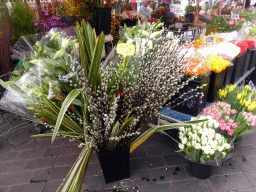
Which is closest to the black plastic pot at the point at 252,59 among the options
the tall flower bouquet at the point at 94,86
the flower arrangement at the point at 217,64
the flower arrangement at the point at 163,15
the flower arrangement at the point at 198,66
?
the flower arrangement at the point at 217,64

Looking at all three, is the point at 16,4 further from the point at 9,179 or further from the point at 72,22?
the point at 9,179

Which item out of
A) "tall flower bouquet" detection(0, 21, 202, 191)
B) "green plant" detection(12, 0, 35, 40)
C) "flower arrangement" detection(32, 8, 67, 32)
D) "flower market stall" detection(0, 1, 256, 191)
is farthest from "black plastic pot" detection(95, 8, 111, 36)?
"tall flower bouquet" detection(0, 21, 202, 191)

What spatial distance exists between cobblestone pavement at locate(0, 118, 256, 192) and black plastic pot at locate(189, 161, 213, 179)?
2.0 inches

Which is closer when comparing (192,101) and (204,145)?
(204,145)

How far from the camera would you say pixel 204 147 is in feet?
4.56

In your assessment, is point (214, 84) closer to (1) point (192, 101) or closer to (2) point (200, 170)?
(1) point (192, 101)

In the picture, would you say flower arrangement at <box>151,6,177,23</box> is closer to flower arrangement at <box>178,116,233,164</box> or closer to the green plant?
the green plant

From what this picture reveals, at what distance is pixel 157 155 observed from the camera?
1923mm

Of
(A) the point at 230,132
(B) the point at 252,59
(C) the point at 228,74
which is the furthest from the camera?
(B) the point at 252,59

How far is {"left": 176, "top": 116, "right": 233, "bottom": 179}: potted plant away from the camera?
4.58 feet

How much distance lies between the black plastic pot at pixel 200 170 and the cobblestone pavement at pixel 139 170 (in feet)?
0.17

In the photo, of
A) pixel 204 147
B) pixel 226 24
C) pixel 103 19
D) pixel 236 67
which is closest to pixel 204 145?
pixel 204 147

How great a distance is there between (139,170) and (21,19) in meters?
2.48

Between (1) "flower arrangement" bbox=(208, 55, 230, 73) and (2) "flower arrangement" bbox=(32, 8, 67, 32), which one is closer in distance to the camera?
(1) "flower arrangement" bbox=(208, 55, 230, 73)
